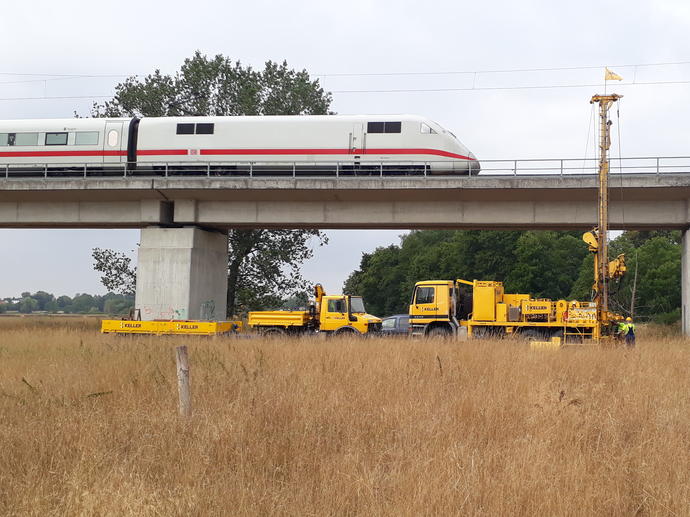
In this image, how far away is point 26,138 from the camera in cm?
2806

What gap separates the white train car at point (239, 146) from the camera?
25844 millimetres

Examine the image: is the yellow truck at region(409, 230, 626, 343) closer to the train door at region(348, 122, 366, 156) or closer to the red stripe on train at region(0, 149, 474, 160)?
the red stripe on train at region(0, 149, 474, 160)

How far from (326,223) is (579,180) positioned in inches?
405

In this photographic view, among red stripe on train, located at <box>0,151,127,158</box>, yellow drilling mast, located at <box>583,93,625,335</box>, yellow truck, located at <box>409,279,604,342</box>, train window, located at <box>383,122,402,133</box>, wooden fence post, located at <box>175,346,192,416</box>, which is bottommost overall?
wooden fence post, located at <box>175,346,192,416</box>

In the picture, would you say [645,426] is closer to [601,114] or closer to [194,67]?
[601,114]

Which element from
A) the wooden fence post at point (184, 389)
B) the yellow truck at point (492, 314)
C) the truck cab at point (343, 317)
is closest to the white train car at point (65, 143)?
the truck cab at point (343, 317)

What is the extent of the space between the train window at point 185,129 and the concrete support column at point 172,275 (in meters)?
4.08

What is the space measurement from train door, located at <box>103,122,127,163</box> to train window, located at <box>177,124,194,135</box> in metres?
2.49

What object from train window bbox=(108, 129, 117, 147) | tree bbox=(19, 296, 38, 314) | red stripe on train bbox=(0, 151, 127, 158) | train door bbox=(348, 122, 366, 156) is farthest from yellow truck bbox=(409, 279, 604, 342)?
tree bbox=(19, 296, 38, 314)

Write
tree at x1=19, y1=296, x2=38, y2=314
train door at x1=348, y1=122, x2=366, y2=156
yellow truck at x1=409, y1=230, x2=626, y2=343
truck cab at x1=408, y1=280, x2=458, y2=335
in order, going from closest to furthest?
1. yellow truck at x1=409, y1=230, x2=626, y2=343
2. truck cab at x1=408, y1=280, x2=458, y2=335
3. train door at x1=348, y1=122, x2=366, y2=156
4. tree at x1=19, y1=296, x2=38, y2=314

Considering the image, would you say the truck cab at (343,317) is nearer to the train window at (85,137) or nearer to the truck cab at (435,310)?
the truck cab at (435,310)

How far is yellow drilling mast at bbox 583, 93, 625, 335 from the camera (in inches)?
849

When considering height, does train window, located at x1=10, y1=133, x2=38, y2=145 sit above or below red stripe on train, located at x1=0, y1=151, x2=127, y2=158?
above

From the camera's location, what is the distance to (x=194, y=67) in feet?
126
